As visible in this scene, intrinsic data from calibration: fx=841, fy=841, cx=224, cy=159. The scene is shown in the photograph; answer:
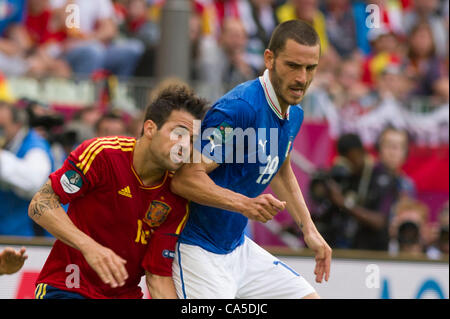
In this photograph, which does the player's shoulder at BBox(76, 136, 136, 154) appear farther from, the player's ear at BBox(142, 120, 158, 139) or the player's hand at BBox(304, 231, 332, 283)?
the player's hand at BBox(304, 231, 332, 283)

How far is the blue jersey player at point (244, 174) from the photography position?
5.25 metres

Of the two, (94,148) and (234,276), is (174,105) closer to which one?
(94,148)

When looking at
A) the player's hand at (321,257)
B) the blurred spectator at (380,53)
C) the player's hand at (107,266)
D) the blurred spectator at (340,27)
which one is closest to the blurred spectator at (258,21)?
the blurred spectator at (340,27)

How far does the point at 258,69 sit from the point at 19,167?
364 centimetres

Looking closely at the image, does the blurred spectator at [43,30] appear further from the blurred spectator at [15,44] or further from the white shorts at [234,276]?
the white shorts at [234,276]

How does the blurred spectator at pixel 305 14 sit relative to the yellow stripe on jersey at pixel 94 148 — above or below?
above

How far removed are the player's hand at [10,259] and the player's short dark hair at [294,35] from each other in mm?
2056

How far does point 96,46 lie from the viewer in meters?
10.4

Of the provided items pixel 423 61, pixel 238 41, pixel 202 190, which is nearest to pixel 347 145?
pixel 238 41

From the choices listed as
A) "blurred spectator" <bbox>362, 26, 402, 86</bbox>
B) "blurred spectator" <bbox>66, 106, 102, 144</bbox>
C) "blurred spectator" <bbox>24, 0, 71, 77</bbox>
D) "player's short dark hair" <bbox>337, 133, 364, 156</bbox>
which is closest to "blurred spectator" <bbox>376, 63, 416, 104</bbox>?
"blurred spectator" <bbox>362, 26, 402, 86</bbox>

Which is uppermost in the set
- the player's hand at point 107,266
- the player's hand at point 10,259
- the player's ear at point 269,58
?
the player's ear at point 269,58
